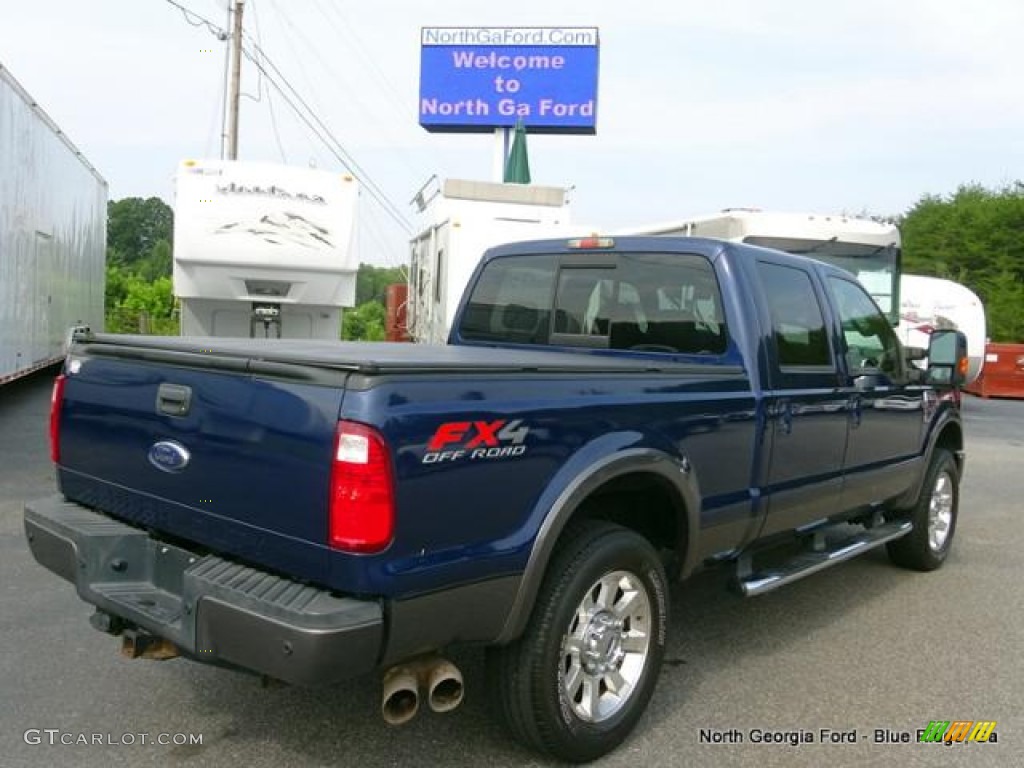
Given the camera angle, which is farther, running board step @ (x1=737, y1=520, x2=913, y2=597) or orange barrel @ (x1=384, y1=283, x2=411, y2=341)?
orange barrel @ (x1=384, y1=283, x2=411, y2=341)

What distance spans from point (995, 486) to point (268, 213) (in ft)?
28.0

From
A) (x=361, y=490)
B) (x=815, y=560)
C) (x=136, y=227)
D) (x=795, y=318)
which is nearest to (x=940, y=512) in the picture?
(x=815, y=560)

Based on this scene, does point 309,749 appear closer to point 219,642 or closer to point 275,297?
point 219,642

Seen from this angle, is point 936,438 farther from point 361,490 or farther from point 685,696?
point 361,490

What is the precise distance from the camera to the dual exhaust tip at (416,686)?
113 inches

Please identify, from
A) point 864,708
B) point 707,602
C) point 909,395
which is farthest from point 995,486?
point 864,708

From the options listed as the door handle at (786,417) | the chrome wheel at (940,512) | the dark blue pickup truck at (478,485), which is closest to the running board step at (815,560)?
the dark blue pickup truck at (478,485)

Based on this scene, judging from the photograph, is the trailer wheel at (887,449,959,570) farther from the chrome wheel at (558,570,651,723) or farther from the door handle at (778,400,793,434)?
the chrome wheel at (558,570,651,723)

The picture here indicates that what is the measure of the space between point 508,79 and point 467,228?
60.6 feet

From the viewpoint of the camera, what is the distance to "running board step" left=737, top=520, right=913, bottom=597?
4156 millimetres

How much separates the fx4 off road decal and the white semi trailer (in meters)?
8.30

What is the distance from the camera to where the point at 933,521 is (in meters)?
6.19

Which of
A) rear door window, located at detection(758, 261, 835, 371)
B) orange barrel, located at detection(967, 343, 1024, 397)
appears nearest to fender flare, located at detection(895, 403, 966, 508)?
rear door window, located at detection(758, 261, 835, 371)
